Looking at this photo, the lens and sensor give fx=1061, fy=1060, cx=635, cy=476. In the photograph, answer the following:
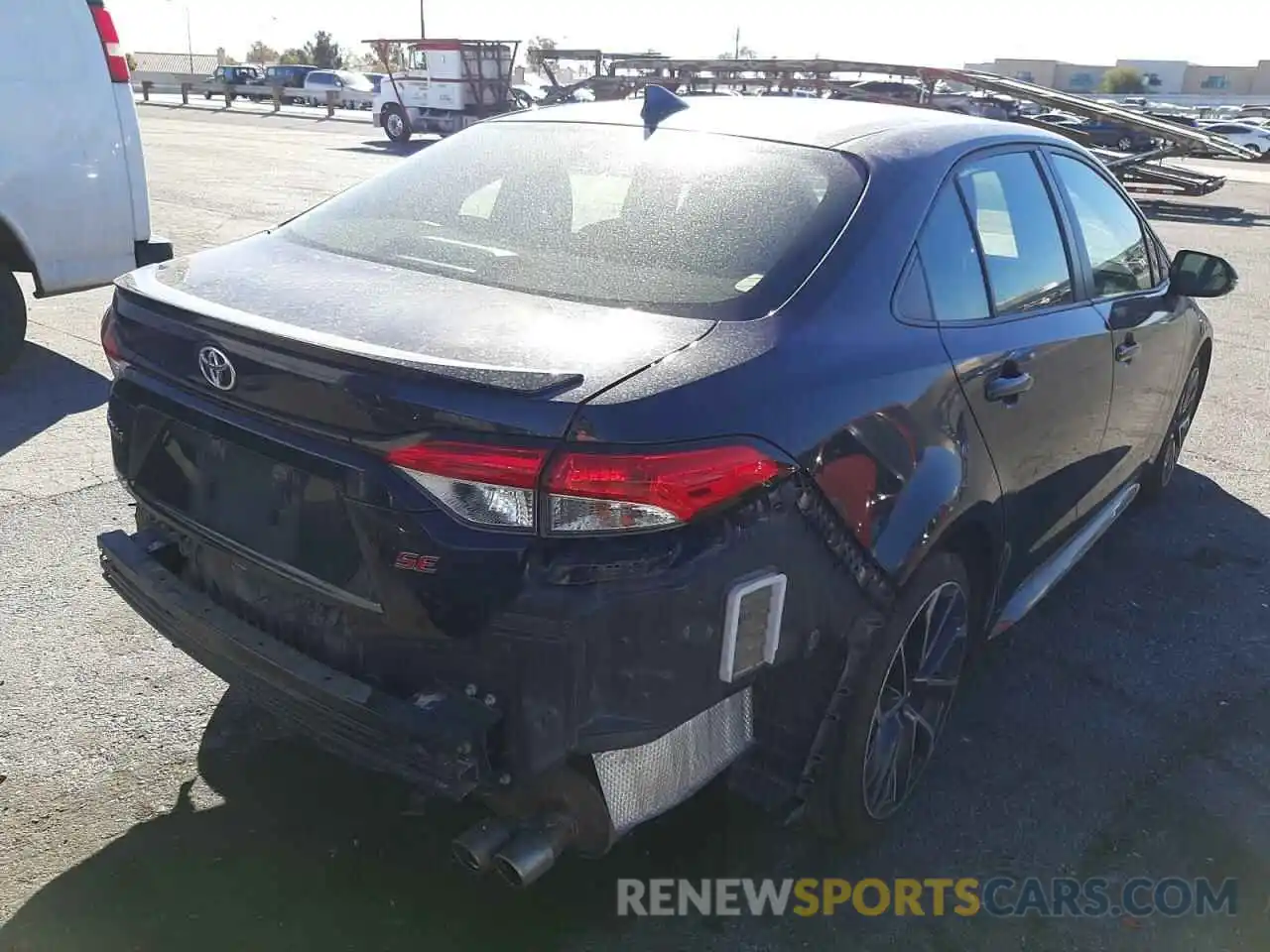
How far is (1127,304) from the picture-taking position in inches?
149

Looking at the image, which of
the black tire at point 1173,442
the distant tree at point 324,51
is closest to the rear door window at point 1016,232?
the black tire at point 1173,442

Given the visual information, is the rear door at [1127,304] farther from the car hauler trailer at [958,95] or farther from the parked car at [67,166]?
the car hauler trailer at [958,95]

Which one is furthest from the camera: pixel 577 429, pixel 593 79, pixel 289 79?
pixel 289 79

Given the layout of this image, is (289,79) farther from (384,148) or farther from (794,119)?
(794,119)

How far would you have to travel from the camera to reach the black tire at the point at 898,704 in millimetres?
2471

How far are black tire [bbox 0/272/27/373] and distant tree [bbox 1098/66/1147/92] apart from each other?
315ft

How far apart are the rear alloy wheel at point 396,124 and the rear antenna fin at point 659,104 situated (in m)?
28.0

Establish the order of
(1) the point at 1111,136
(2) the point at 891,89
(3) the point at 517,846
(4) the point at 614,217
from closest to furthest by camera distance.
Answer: (3) the point at 517,846 → (4) the point at 614,217 → (2) the point at 891,89 → (1) the point at 1111,136

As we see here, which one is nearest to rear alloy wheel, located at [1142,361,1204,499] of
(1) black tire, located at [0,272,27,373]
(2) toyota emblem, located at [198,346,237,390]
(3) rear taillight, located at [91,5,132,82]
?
(2) toyota emblem, located at [198,346,237,390]

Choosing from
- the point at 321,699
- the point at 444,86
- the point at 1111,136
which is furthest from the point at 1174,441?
the point at 444,86

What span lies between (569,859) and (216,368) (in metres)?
1.45

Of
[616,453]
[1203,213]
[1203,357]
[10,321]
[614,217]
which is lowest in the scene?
[1203,213]

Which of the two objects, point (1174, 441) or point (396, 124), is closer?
point (1174, 441)

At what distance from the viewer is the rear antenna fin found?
3.11m
